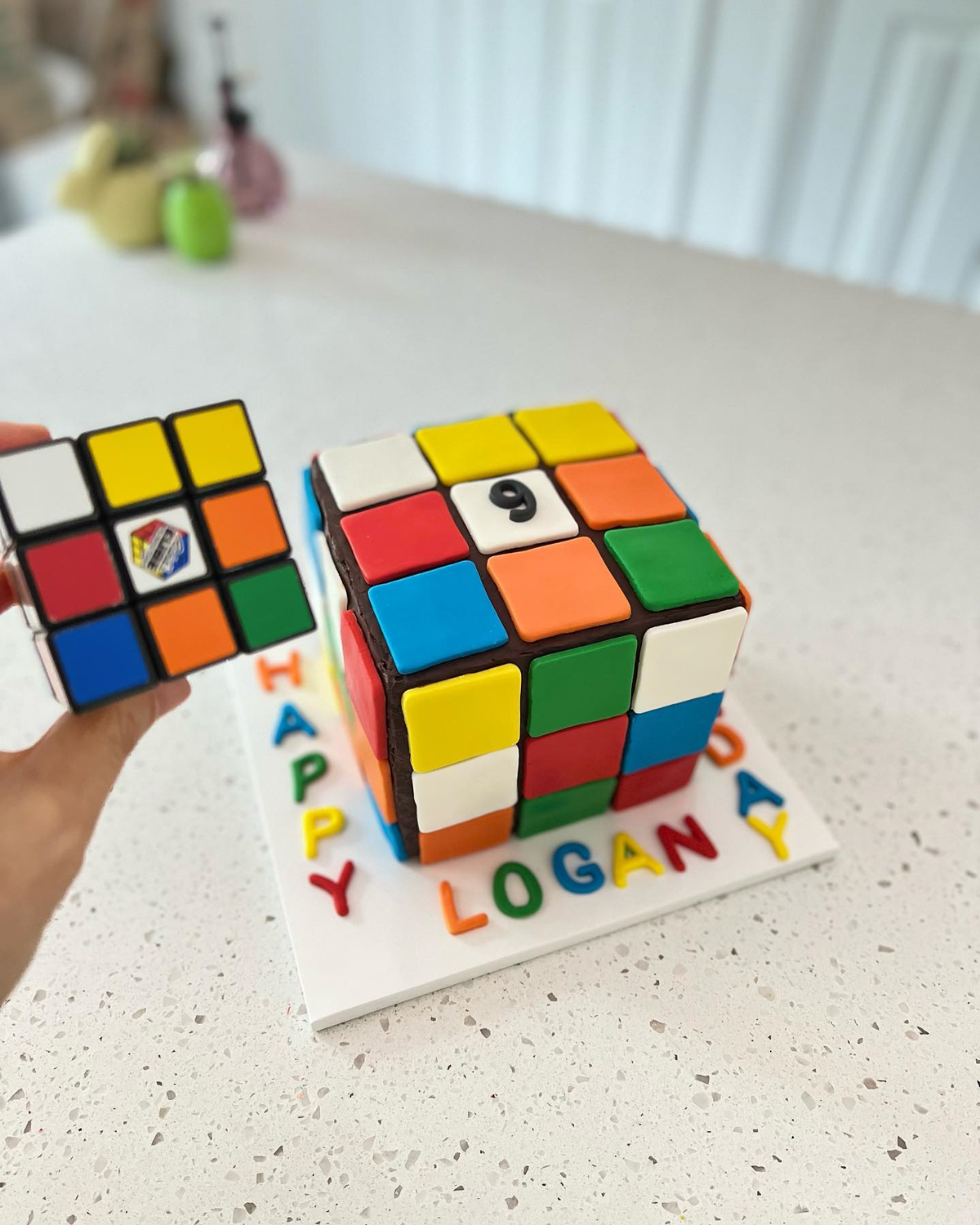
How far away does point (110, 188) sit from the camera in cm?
130

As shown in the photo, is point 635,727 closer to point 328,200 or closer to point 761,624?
point 761,624

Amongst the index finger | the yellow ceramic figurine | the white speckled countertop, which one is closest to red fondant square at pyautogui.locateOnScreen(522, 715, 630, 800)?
the white speckled countertop

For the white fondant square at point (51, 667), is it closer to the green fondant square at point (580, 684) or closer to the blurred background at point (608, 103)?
the green fondant square at point (580, 684)

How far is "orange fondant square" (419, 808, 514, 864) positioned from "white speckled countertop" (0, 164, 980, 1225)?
0.09 meters

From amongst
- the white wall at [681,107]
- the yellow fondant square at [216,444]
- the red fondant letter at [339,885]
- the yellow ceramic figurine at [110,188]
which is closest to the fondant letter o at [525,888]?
the red fondant letter at [339,885]

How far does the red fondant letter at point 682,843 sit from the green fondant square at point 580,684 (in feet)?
0.43

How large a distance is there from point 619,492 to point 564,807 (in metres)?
0.22

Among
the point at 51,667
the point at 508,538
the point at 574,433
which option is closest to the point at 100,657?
the point at 51,667

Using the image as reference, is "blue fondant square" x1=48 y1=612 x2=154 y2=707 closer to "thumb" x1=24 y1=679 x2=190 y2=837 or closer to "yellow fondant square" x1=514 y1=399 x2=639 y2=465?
"thumb" x1=24 y1=679 x2=190 y2=837

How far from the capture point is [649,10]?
1863mm

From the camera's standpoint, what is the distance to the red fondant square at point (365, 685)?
19.7 inches

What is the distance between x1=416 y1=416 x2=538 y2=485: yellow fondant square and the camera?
0.61m

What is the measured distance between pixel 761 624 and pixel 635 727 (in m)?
0.31

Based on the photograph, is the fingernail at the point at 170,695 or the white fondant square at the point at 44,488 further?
the fingernail at the point at 170,695
